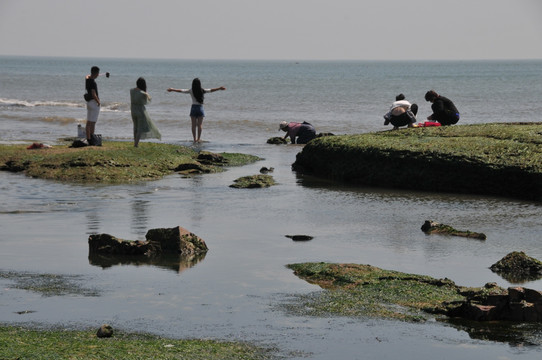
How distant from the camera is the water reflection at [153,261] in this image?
34.3 feet

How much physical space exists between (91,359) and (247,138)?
927 inches

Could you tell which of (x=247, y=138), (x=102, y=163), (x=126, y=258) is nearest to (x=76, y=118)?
(x=247, y=138)

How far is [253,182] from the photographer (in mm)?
17359

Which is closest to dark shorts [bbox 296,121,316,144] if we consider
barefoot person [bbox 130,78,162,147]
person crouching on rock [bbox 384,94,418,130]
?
person crouching on rock [bbox 384,94,418,130]

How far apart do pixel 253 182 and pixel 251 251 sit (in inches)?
245

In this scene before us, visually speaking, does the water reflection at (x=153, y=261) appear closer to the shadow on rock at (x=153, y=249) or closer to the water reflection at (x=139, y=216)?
the shadow on rock at (x=153, y=249)

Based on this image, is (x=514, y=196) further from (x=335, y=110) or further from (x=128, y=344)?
(x=335, y=110)

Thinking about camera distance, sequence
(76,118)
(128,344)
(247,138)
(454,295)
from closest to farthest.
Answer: (128,344) → (454,295) → (247,138) → (76,118)

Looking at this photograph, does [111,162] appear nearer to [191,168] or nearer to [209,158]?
[191,168]

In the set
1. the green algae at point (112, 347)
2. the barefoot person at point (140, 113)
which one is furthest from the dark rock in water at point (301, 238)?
the barefoot person at point (140, 113)

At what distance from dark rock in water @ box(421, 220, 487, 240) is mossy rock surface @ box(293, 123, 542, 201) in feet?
12.7

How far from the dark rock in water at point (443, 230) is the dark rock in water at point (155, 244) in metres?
3.36

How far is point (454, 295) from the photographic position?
354 inches

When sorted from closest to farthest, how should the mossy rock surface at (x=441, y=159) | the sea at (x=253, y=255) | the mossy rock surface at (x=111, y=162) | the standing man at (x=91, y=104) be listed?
the sea at (x=253, y=255)
the mossy rock surface at (x=441, y=159)
the mossy rock surface at (x=111, y=162)
the standing man at (x=91, y=104)
